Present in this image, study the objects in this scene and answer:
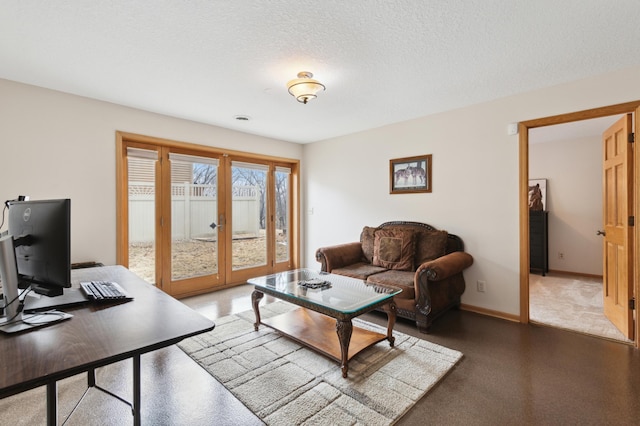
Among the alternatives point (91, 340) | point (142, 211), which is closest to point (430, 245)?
point (91, 340)

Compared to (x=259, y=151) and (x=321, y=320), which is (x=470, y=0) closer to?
(x=321, y=320)

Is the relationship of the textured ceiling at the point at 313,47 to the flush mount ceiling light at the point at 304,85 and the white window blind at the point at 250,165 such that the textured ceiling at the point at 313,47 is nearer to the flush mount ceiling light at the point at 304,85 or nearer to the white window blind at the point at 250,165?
the flush mount ceiling light at the point at 304,85

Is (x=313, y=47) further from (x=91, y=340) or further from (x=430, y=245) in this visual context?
(x=430, y=245)

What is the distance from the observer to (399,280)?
3113 mm

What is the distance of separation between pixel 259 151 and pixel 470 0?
3.62 m

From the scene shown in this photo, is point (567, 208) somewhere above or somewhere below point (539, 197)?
below

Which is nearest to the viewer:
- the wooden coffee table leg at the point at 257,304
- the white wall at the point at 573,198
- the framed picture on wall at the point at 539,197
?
the wooden coffee table leg at the point at 257,304

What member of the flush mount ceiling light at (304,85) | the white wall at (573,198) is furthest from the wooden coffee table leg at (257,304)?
the white wall at (573,198)

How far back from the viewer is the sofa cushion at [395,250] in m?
3.56

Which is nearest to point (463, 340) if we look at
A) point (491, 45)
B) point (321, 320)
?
point (321, 320)

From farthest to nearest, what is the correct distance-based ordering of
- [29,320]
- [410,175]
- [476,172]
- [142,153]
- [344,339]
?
[410,175] < [142,153] < [476,172] < [344,339] < [29,320]

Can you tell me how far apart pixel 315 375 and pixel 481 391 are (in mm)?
1112

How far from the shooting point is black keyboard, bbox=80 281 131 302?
4.79ft

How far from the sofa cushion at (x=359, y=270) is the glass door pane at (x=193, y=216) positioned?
6.40 feet
